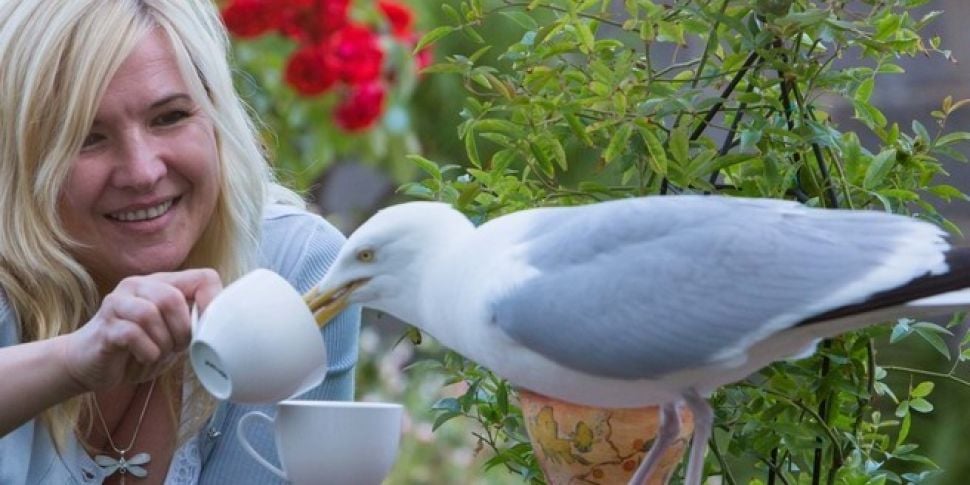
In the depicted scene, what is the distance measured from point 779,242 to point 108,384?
1.80 ft

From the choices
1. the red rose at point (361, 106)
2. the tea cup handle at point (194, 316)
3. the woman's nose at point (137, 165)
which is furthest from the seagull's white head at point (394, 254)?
the red rose at point (361, 106)

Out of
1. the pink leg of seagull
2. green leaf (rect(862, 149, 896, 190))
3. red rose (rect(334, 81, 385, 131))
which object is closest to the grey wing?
the pink leg of seagull

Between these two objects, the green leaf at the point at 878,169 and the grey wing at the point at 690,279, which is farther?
the green leaf at the point at 878,169

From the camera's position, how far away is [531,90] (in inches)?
55.7

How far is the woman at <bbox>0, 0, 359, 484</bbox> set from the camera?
1.42 metres

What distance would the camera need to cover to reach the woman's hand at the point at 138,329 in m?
1.20

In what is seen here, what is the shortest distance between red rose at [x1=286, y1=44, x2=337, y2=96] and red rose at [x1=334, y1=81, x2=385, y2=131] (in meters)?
0.08

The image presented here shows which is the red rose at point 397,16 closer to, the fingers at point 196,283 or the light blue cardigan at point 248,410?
the light blue cardigan at point 248,410

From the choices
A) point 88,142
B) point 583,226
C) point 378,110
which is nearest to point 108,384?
point 88,142

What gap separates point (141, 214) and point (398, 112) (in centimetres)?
196

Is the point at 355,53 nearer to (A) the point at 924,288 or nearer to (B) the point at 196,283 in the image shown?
(B) the point at 196,283

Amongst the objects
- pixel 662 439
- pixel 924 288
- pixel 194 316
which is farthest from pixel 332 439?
pixel 924 288

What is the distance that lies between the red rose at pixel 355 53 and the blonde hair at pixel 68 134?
1481 mm

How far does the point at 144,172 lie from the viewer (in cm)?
143
